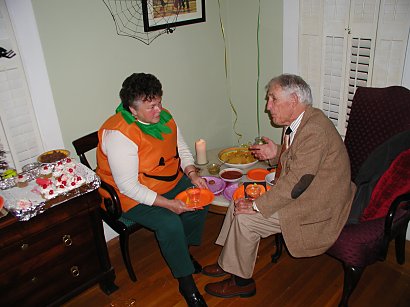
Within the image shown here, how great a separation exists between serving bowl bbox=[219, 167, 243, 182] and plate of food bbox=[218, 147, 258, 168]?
67 mm

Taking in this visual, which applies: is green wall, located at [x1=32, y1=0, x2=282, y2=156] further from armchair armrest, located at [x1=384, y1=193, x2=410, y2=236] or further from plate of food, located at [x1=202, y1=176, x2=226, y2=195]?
armchair armrest, located at [x1=384, y1=193, x2=410, y2=236]

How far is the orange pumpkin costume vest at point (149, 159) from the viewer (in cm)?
224

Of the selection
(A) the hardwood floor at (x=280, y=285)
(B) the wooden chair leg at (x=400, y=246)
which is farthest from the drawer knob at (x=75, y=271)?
(B) the wooden chair leg at (x=400, y=246)

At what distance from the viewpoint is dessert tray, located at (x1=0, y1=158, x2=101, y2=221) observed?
1.92 metres

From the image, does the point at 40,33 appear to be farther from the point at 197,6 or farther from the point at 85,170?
the point at 197,6

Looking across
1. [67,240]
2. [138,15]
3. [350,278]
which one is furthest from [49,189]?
[350,278]

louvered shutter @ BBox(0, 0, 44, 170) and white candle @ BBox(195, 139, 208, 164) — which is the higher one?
louvered shutter @ BBox(0, 0, 44, 170)

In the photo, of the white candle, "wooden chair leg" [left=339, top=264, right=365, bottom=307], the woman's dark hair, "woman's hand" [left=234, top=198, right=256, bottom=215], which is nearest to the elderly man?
"woman's hand" [left=234, top=198, right=256, bottom=215]

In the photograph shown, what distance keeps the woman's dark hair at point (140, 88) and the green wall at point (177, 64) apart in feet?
1.38

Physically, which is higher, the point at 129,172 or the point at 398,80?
the point at 398,80

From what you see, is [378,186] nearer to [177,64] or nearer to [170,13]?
[177,64]

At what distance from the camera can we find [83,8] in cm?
233

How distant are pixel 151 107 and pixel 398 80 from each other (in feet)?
5.02

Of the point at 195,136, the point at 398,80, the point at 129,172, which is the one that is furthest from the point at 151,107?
the point at 398,80
